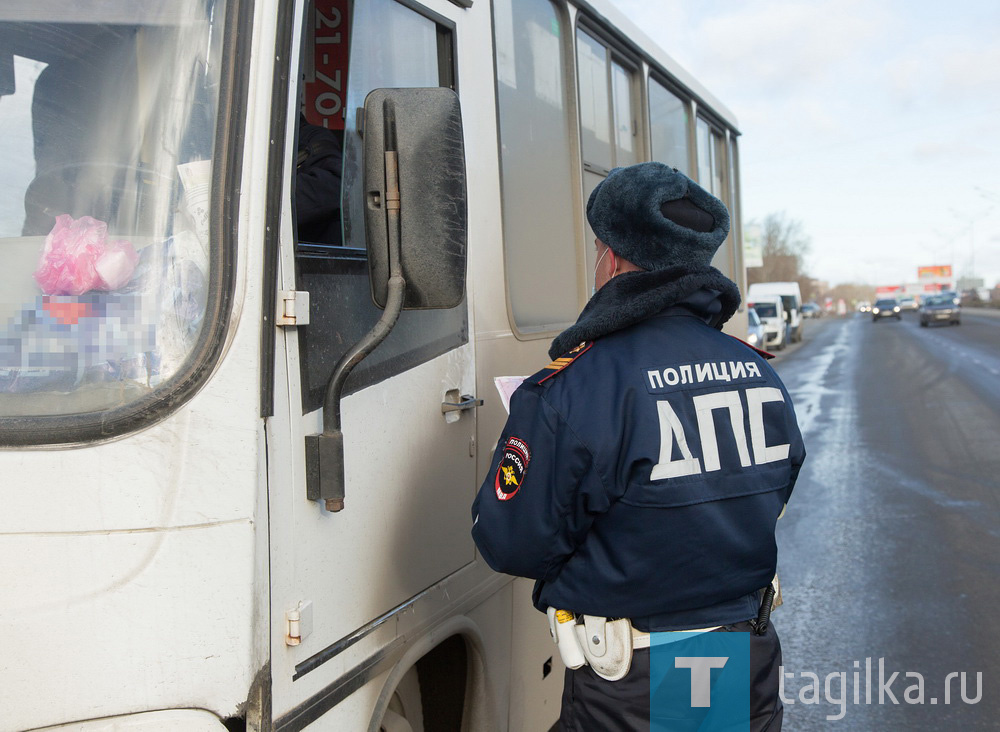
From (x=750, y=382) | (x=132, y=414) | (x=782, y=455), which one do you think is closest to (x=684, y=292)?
(x=750, y=382)

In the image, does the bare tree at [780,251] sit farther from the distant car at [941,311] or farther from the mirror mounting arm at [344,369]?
the mirror mounting arm at [344,369]

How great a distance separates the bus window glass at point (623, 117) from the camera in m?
3.81

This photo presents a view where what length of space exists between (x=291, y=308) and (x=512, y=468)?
0.55 metres

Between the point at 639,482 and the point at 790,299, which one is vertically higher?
the point at 790,299

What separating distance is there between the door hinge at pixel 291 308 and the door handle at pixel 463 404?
0.64m

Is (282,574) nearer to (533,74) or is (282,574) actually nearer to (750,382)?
(750,382)

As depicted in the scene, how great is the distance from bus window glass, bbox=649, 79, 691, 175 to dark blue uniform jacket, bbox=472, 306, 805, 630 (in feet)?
7.85

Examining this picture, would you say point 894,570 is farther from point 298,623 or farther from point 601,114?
point 298,623

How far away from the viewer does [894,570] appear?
615 cm

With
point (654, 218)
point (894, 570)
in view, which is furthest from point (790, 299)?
point (654, 218)

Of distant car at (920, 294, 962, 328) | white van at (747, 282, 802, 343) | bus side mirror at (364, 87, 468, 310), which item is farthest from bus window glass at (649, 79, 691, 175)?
distant car at (920, 294, 962, 328)

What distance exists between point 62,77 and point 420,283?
0.72m

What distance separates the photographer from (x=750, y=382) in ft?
6.67

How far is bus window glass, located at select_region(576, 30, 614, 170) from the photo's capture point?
340cm
